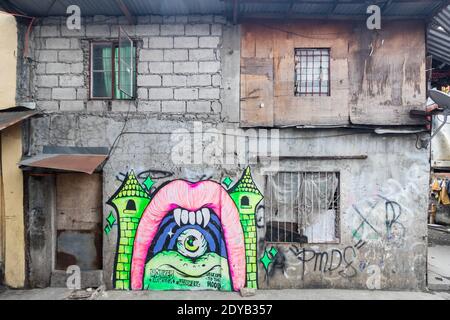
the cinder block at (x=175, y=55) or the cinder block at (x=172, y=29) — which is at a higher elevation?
the cinder block at (x=172, y=29)

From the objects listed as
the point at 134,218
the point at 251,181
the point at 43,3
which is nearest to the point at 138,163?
the point at 134,218

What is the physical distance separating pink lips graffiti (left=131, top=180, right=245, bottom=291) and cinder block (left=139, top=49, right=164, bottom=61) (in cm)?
268

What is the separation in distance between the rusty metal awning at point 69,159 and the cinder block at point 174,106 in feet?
5.13

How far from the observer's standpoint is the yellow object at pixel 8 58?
6.14 m

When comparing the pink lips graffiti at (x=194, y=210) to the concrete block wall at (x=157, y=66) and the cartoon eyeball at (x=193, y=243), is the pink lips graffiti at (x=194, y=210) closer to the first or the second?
the cartoon eyeball at (x=193, y=243)

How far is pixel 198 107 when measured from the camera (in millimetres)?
6184

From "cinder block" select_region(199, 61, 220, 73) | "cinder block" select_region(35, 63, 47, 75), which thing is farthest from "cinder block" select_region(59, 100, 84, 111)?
"cinder block" select_region(199, 61, 220, 73)

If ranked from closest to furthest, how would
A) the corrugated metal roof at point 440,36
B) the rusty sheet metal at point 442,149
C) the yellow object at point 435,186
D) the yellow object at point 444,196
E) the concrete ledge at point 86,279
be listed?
the corrugated metal roof at point 440,36
the concrete ledge at point 86,279
the yellow object at point 444,196
the yellow object at point 435,186
the rusty sheet metal at point 442,149

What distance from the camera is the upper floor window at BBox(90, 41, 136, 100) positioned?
6.29 m

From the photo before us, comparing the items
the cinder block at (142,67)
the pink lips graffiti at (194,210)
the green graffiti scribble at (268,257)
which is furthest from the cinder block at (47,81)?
the green graffiti scribble at (268,257)

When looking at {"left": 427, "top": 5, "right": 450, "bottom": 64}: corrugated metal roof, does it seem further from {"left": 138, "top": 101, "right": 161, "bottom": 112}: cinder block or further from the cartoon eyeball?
the cartoon eyeball

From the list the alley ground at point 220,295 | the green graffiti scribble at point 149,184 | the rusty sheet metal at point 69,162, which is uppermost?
the rusty sheet metal at point 69,162

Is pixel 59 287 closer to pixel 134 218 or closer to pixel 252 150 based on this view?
pixel 134 218

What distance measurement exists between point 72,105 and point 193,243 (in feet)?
13.0
